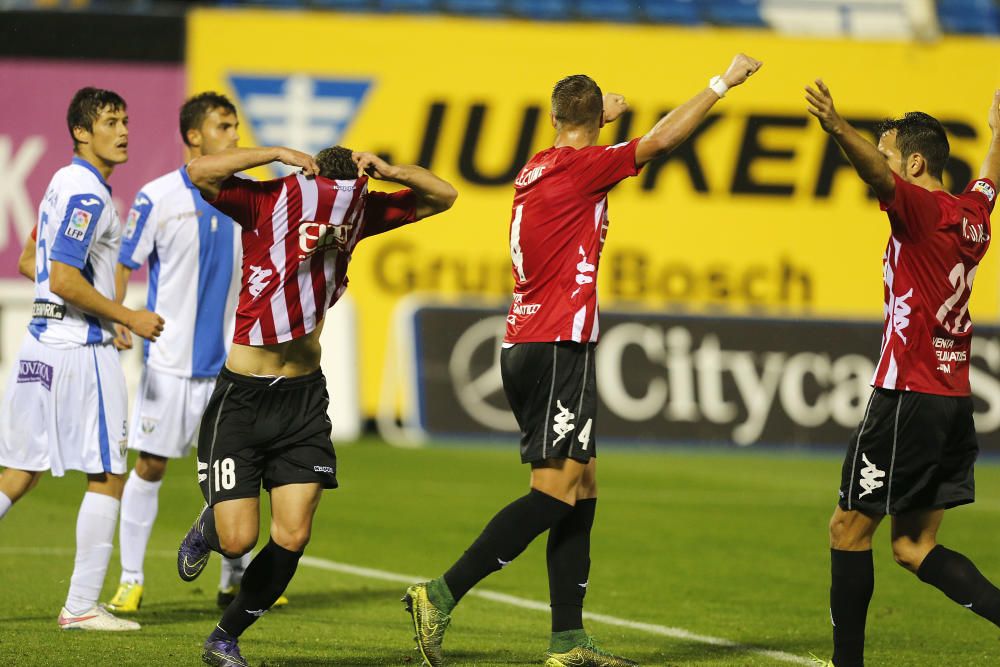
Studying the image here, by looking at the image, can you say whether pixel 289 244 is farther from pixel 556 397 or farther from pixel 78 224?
pixel 78 224

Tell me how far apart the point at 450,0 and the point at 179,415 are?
13680 millimetres

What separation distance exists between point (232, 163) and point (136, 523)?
2.71 metres

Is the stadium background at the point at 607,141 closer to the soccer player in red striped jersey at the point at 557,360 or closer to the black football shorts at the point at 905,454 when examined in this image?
the soccer player in red striped jersey at the point at 557,360

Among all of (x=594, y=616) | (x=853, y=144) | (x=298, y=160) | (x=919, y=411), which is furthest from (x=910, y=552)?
(x=298, y=160)

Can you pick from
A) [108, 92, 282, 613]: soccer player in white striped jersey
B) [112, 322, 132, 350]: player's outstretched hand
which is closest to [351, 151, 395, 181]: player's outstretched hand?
[112, 322, 132, 350]: player's outstretched hand

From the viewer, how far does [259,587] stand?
6223 millimetres

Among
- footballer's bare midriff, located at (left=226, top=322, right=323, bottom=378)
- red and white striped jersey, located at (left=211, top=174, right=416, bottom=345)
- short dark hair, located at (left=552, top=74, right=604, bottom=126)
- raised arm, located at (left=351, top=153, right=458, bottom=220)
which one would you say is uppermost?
short dark hair, located at (left=552, top=74, right=604, bottom=126)

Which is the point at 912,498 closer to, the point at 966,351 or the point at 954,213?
the point at 966,351

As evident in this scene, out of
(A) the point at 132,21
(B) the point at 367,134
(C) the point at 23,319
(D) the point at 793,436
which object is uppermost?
(A) the point at 132,21

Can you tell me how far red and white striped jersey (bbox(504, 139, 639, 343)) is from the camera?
6.43 m

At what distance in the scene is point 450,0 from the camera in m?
20.9

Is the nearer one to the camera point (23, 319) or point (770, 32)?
point (23, 319)

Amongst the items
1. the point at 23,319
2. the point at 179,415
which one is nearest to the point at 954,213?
the point at 179,415

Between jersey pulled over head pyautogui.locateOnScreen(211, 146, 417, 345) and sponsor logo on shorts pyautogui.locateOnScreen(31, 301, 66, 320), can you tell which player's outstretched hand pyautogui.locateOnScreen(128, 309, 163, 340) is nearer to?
sponsor logo on shorts pyautogui.locateOnScreen(31, 301, 66, 320)
